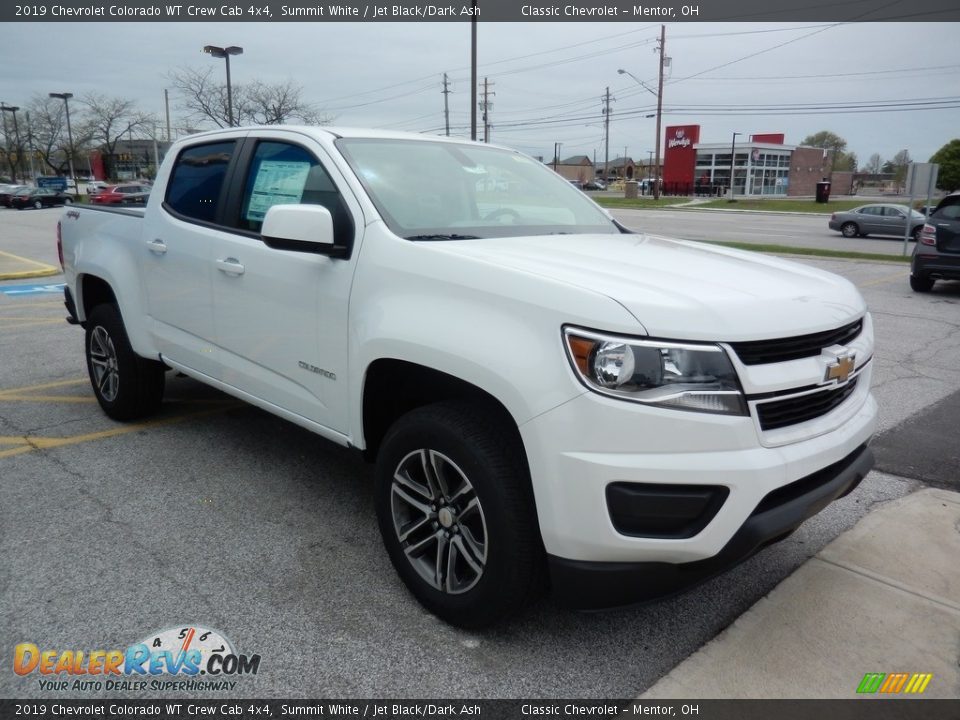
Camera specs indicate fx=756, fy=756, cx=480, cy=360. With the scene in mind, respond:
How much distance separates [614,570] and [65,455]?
369cm

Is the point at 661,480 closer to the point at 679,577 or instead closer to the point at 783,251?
the point at 679,577

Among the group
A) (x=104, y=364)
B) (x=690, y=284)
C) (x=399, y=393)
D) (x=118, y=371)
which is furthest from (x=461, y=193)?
(x=104, y=364)

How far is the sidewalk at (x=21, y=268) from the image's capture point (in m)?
13.6

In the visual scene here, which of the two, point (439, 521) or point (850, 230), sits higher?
point (439, 521)

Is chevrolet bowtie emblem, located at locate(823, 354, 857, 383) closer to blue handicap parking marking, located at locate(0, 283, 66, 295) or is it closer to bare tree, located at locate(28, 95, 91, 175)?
blue handicap parking marking, located at locate(0, 283, 66, 295)

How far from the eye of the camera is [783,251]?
18.9 metres

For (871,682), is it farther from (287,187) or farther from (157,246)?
(157,246)

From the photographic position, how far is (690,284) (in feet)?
8.47

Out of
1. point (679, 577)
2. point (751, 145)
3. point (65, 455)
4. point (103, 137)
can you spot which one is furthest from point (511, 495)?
point (103, 137)

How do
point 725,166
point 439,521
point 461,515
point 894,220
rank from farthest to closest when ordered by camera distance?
point 725,166
point 894,220
point 439,521
point 461,515

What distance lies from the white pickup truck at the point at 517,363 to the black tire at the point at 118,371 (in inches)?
39.7

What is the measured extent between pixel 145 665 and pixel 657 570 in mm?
1808

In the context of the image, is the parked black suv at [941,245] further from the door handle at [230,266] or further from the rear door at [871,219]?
the rear door at [871,219]

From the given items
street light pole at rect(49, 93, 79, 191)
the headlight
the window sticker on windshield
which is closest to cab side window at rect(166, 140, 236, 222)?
the window sticker on windshield
